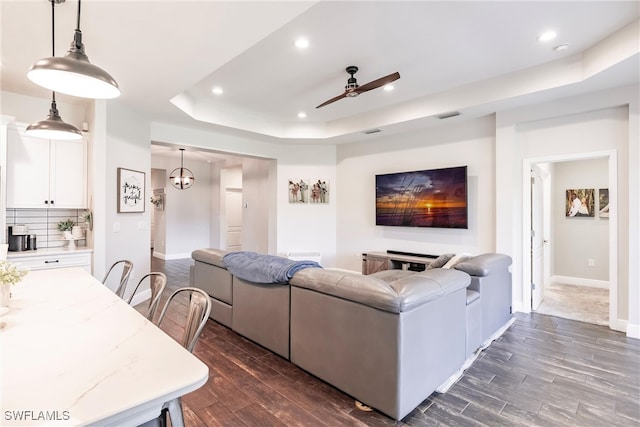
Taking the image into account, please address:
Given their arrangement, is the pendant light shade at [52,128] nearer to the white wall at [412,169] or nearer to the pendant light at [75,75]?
the pendant light at [75,75]

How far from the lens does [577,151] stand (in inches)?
153

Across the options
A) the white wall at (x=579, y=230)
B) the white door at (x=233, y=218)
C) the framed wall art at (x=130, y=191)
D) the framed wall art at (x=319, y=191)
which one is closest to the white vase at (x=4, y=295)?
the framed wall art at (x=130, y=191)

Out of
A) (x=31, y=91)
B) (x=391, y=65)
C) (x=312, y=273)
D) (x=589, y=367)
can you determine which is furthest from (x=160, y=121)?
(x=589, y=367)

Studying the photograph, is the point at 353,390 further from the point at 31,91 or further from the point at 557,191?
the point at 557,191

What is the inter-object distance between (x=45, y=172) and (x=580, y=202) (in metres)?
8.13

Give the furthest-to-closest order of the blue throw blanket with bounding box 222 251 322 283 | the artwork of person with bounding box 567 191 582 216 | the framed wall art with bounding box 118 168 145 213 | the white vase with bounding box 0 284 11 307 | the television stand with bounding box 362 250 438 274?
1. the artwork of person with bounding box 567 191 582 216
2. the television stand with bounding box 362 250 438 274
3. the framed wall art with bounding box 118 168 145 213
4. the blue throw blanket with bounding box 222 251 322 283
5. the white vase with bounding box 0 284 11 307

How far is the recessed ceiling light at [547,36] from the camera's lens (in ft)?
9.86

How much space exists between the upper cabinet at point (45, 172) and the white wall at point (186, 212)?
4951 mm

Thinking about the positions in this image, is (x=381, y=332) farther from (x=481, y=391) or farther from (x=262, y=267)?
(x=262, y=267)

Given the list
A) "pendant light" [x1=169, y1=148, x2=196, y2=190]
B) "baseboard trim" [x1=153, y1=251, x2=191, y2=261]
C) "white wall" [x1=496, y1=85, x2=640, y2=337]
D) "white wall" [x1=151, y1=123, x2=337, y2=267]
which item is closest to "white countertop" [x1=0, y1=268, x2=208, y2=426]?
"white wall" [x1=496, y1=85, x2=640, y2=337]

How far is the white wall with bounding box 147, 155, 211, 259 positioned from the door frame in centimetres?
816

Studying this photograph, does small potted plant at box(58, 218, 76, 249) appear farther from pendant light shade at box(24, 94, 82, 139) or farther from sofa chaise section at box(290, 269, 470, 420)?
sofa chaise section at box(290, 269, 470, 420)

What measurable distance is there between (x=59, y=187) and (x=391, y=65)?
4.19m

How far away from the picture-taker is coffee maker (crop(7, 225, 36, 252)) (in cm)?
345
